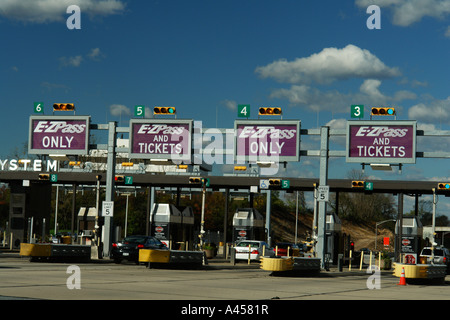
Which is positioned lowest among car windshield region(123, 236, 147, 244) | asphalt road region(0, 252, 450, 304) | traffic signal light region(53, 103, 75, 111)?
asphalt road region(0, 252, 450, 304)

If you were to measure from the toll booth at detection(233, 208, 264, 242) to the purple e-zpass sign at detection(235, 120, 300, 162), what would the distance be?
18.5 metres

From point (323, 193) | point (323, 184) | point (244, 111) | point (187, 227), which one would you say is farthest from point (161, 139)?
point (187, 227)

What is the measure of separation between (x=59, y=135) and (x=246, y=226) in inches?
814

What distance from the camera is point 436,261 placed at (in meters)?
40.7

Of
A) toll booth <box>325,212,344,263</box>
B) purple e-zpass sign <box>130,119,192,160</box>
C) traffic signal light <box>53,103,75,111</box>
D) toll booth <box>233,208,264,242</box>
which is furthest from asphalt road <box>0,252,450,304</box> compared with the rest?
toll booth <box>233,208,264,242</box>

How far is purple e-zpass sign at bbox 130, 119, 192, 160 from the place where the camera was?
39750 millimetres

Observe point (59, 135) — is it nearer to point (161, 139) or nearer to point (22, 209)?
point (161, 139)

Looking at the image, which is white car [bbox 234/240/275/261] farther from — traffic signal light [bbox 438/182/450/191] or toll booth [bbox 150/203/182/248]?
traffic signal light [bbox 438/182/450/191]

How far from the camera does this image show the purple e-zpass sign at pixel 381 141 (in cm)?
3719
